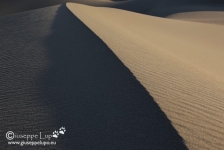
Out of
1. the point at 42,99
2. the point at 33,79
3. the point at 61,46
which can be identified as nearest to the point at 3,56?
the point at 61,46

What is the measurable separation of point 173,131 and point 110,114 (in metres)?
0.85

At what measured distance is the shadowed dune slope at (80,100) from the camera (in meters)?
3.41

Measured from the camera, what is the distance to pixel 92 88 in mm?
4605

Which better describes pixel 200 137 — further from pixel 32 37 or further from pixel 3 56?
pixel 32 37

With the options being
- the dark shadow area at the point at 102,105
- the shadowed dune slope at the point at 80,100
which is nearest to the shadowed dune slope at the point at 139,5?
the shadowed dune slope at the point at 80,100

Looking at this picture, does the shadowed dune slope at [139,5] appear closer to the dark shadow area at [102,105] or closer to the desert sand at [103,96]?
the desert sand at [103,96]

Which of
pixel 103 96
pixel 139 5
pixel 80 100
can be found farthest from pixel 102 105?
pixel 139 5

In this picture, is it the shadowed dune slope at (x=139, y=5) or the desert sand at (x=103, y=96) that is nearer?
the desert sand at (x=103, y=96)

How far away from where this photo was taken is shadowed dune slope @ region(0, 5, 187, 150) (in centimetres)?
341

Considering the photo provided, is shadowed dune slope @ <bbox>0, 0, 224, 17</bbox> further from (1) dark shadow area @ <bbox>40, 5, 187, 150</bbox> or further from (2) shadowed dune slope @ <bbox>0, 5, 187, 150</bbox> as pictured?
(1) dark shadow area @ <bbox>40, 5, 187, 150</bbox>

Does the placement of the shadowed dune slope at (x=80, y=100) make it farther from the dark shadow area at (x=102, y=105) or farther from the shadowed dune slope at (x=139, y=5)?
the shadowed dune slope at (x=139, y=5)

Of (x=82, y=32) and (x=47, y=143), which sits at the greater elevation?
(x=82, y=32)

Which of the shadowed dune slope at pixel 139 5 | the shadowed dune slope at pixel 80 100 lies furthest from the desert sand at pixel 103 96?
the shadowed dune slope at pixel 139 5

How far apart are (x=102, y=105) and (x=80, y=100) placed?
37cm
